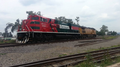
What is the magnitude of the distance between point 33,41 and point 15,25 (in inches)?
1285

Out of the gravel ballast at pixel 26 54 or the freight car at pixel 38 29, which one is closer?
the gravel ballast at pixel 26 54

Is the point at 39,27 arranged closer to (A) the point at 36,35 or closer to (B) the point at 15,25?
(A) the point at 36,35

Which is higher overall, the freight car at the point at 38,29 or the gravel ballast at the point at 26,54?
the freight car at the point at 38,29

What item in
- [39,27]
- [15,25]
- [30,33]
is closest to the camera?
[30,33]

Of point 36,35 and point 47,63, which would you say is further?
point 36,35

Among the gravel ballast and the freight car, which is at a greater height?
the freight car

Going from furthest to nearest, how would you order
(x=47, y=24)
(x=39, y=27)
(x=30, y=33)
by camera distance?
(x=47, y=24) → (x=39, y=27) → (x=30, y=33)

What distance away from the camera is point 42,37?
13352 mm

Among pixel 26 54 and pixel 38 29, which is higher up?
pixel 38 29

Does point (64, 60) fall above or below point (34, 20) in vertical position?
below

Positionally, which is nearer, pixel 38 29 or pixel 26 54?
pixel 26 54

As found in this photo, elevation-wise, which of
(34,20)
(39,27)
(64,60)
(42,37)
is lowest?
(64,60)

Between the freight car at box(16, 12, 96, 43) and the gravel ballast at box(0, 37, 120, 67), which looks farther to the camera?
the freight car at box(16, 12, 96, 43)

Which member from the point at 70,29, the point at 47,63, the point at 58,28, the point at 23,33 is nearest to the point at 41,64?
the point at 47,63
